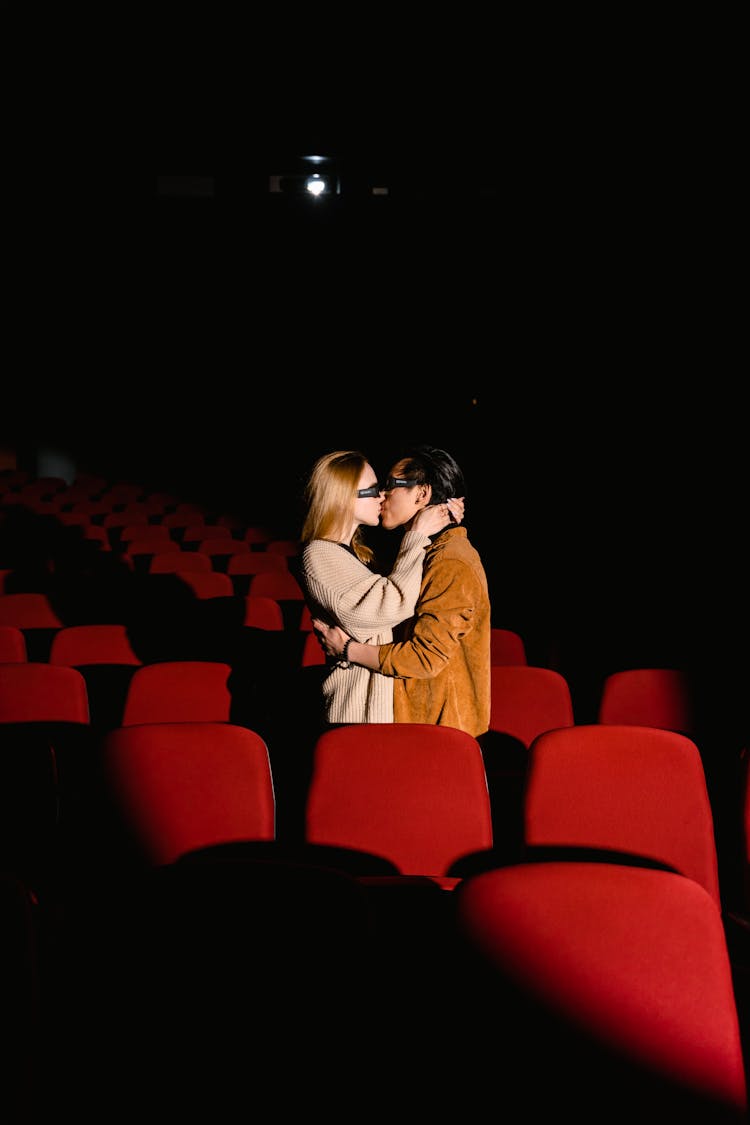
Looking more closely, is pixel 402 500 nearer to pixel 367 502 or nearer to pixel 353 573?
pixel 367 502

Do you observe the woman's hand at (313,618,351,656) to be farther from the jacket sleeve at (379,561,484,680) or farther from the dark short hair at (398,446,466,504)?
the dark short hair at (398,446,466,504)

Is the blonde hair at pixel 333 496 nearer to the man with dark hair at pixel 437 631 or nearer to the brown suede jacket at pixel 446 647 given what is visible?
the man with dark hair at pixel 437 631

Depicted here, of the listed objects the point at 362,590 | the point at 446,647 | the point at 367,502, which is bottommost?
the point at 446,647

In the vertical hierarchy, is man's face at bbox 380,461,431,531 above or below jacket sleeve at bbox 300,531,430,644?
above

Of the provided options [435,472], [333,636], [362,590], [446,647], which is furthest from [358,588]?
[435,472]

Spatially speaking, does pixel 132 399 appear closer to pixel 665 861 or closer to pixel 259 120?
pixel 259 120

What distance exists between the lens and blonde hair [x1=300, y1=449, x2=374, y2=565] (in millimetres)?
1940

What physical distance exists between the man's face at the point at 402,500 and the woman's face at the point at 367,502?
0.05 metres

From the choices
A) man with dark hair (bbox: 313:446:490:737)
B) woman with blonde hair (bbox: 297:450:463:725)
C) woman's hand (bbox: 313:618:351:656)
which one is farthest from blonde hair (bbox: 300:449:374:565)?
woman's hand (bbox: 313:618:351:656)

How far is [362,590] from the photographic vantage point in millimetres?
1880

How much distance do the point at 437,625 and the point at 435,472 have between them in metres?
0.40

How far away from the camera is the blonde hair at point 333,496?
1.94 meters

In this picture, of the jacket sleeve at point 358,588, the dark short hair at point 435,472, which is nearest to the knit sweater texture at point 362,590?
the jacket sleeve at point 358,588

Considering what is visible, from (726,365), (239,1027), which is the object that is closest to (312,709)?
(239,1027)
